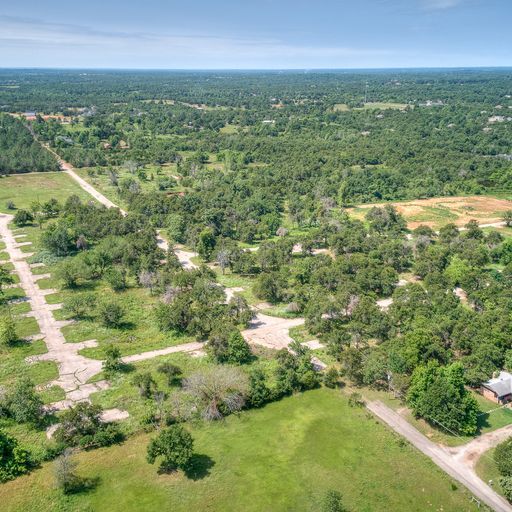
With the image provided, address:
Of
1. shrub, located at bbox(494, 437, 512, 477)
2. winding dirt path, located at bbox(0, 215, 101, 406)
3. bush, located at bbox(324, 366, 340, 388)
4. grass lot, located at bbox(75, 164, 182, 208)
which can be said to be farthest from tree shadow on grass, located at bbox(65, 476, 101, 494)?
grass lot, located at bbox(75, 164, 182, 208)

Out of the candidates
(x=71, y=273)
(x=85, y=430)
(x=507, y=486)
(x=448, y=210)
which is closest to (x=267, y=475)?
(x=85, y=430)

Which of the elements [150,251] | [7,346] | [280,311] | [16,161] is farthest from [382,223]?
[16,161]

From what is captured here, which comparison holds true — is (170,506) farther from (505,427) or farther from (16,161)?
(16,161)

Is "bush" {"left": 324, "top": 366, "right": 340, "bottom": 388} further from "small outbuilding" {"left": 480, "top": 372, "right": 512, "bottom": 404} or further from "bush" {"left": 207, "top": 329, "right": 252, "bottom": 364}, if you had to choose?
"small outbuilding" {"left": 480, "top": 372, "right": 512, "bottom": 404}

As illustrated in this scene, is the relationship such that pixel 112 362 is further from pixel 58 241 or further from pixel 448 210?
pixel 448 210

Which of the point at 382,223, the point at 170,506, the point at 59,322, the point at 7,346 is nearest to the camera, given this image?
the point at 170,506

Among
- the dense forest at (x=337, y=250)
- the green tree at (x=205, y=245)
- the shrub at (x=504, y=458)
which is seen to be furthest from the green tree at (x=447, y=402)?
the green tree at (x=205, y=245)
